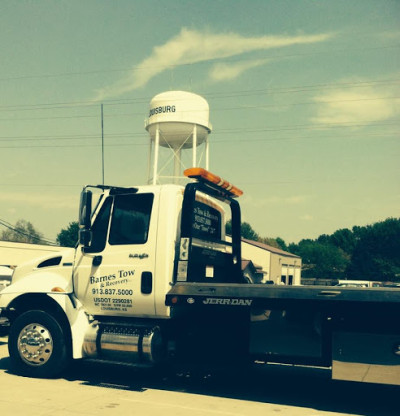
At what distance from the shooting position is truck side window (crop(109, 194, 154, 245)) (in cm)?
757

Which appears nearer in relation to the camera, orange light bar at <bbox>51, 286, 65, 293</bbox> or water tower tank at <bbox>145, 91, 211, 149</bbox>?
orange light bar at <bbox>51, 286, 65, 293</bbox>

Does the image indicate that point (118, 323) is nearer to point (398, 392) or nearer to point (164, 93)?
point (398, 392)

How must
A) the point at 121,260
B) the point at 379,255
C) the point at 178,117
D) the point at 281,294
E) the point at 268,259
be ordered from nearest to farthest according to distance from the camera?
the point at 281,294
the point at 121,260
the point at 178,117
the point at 268,259
the point at 379,255

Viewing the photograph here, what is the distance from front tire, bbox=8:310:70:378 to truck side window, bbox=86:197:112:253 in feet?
3.76

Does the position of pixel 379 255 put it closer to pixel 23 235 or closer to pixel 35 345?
pixel 23 235

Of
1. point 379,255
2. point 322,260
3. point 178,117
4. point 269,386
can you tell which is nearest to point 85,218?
point 269,386

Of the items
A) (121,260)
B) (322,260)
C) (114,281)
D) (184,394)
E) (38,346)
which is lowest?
(184,394)

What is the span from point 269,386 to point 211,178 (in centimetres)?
305

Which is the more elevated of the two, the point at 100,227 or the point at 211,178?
the point at 211,178

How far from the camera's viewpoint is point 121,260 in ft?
24.8

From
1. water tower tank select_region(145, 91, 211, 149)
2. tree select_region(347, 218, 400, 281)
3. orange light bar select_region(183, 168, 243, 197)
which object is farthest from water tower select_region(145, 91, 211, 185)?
tree select_region(347, 218, 400, 281)

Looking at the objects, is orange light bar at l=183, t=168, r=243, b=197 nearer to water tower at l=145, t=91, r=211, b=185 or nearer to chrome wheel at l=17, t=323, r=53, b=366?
chrome wheel at l=17, t=323, r=53, b=366

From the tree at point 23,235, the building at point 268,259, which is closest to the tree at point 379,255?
the building at point 268,259

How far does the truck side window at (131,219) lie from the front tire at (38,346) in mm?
1451
